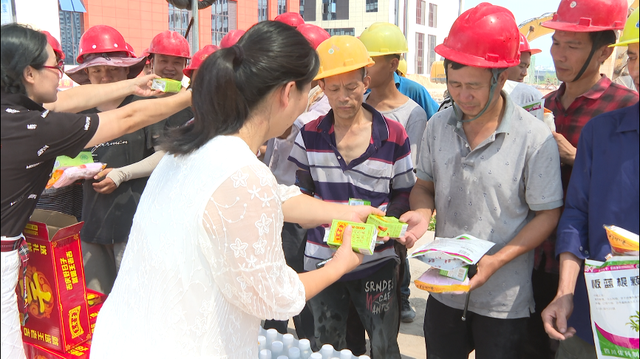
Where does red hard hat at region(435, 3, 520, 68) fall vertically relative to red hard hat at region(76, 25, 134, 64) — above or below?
below

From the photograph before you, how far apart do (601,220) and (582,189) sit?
143mm

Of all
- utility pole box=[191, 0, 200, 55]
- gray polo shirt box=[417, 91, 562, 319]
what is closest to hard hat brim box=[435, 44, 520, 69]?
gray polo shirt box=[417, 91, 562, 319]

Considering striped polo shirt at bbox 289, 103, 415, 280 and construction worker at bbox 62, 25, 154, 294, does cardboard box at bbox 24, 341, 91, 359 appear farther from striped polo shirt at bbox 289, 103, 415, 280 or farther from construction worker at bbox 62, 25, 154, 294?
striped polo shirt at bbox 289, 103, 415, 280

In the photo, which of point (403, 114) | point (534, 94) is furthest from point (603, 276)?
point (534, 94)

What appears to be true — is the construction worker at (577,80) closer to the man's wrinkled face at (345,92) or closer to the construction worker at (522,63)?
the man's wrinkled face at (345,92)

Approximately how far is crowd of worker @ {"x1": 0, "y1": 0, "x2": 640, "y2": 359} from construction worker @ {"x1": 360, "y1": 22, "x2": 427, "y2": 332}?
15 millimetres

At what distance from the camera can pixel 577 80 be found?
2381mm

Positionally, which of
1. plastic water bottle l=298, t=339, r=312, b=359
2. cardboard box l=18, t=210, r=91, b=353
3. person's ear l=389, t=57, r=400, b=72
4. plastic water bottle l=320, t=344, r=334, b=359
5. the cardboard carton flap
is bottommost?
plastic water bottle l=298, t=339, r=312, b=359

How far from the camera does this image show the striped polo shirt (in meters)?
2.58

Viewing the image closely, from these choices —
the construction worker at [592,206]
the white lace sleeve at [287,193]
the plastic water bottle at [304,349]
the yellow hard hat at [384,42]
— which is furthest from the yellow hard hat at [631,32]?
the yellow hard hat at [384,42]

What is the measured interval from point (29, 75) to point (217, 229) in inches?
46.5

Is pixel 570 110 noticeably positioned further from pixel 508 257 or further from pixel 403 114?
pixel 403 114

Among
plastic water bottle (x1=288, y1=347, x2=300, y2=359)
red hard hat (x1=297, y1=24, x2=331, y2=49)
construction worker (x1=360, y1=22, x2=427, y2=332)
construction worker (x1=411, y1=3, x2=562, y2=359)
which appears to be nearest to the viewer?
construction worker (x1=411, y1=3, x2=562, y2=359)

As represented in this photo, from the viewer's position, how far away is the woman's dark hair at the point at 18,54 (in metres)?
1.87
